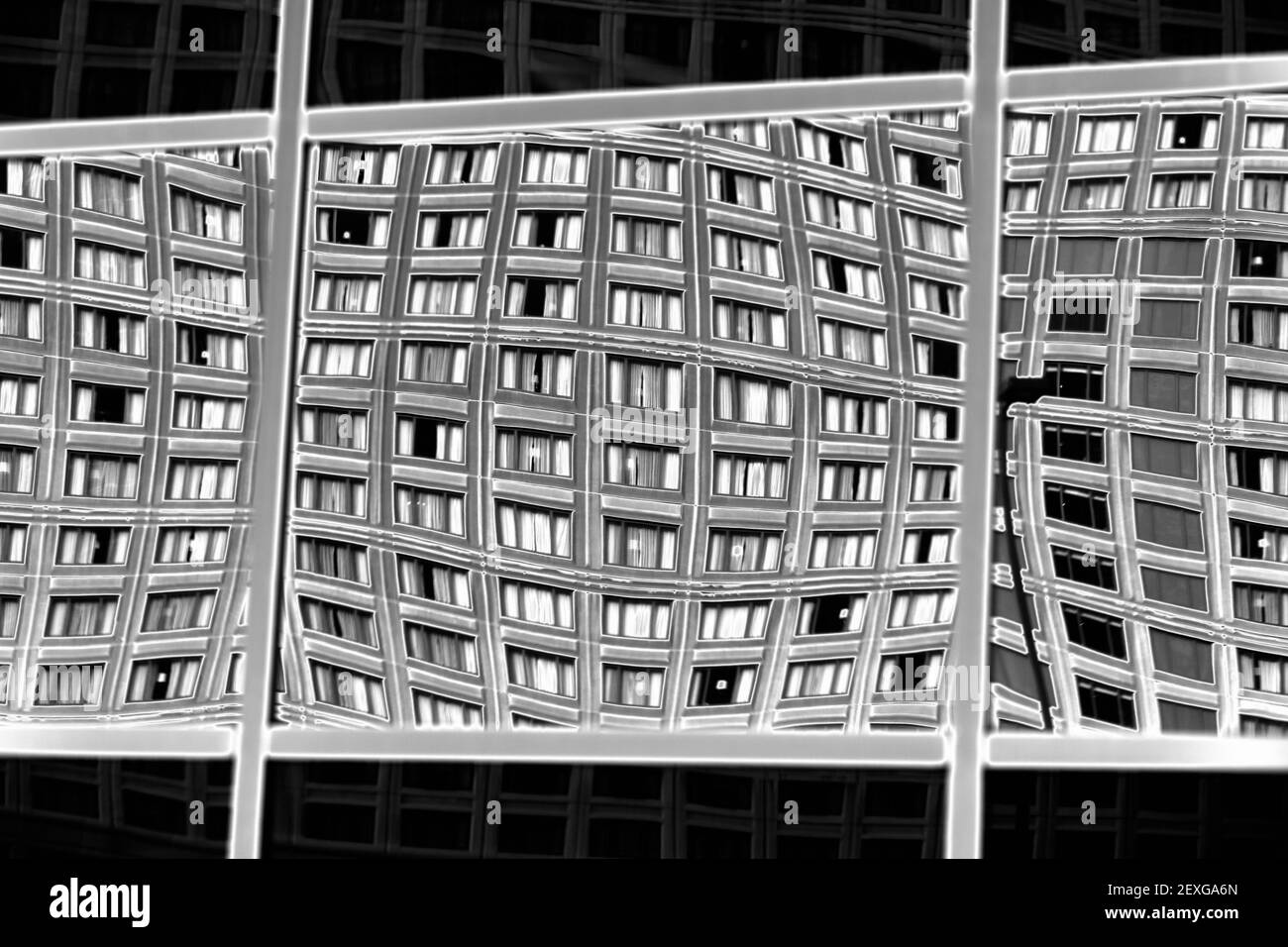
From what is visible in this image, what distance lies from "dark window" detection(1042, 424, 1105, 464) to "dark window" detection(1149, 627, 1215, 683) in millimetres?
434

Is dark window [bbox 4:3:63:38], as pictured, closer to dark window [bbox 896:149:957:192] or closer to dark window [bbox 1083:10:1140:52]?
dark window [bbox 896:149:957:192]

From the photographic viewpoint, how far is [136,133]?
307 cm

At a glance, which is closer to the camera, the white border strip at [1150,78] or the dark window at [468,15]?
the white border strip at [1150,78]

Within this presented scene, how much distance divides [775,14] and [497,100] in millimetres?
719

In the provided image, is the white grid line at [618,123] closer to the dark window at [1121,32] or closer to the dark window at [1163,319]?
the dark window at [1121,32]

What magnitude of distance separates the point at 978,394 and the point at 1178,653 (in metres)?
0.76

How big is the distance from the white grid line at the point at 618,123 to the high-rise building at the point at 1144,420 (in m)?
0.05

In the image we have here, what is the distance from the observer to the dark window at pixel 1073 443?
2801 mm

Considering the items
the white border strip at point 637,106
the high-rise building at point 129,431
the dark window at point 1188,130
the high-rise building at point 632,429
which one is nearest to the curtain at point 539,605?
the high-rise building at point 632,429

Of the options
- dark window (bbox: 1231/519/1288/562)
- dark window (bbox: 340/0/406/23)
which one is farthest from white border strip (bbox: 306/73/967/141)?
dark window (bbox: 1231/519/1288/562)

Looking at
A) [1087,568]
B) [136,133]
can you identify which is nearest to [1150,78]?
[1087,568]

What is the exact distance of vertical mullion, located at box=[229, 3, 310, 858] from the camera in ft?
9.87

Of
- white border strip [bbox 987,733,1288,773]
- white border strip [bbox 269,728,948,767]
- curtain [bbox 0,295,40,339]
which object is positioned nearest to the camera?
white border strip [bbox 987,733,1288,773]

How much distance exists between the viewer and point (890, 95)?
9.34ft
